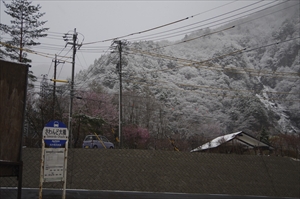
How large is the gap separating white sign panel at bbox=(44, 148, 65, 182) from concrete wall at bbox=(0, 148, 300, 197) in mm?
8305

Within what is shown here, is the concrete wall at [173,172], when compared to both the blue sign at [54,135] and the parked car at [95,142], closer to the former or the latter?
the parked car at [95,142]

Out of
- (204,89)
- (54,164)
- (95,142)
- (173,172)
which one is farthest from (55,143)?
(204,89)

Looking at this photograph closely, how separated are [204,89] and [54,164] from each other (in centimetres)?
5758

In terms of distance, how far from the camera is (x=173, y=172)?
17.0 m

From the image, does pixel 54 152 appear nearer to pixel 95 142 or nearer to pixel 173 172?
pixel 173 172

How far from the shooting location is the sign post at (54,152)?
274 inches

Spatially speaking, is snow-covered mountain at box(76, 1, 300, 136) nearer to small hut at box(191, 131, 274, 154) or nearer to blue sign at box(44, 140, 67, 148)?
small hut at box(191, 131, 274, 154)

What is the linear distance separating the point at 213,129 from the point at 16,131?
144ft

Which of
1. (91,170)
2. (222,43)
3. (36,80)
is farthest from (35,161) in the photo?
(222,43)

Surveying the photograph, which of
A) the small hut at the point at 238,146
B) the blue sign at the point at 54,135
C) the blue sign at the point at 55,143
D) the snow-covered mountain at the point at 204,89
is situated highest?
the snow-covered mountain at the point at 204,89

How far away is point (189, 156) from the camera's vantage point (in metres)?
17.8

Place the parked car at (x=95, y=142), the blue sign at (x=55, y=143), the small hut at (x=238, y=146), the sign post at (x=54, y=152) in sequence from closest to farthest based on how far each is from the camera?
the sign post at (x=54, y=152)
the blue sign at (x=55, y=143)
the small hut at (x=238, y=146)
the parked car at (x=95, y=142)

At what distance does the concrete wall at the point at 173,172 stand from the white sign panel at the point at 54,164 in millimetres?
8305

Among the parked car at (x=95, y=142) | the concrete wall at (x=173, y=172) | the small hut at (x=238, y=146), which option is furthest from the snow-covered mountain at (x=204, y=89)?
the concrete wall at (x=173, y=172)
